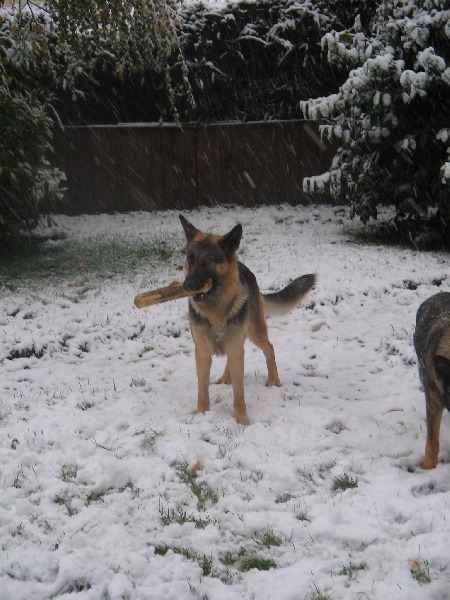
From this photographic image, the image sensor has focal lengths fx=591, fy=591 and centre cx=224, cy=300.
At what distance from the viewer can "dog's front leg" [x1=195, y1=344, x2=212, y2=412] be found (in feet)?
15.6

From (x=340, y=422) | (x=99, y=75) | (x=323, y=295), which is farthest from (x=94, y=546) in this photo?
(x=99, y=75)

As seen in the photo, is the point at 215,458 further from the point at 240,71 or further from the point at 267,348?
the point at 240,71

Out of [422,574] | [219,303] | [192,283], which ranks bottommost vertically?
[422,574]

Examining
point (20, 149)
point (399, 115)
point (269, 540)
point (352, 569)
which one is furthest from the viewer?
point (399, 115)

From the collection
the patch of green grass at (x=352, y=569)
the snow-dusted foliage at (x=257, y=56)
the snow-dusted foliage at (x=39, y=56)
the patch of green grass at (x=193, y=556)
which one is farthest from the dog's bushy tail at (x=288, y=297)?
the snow-dusted foliage at (x=257, y=56)

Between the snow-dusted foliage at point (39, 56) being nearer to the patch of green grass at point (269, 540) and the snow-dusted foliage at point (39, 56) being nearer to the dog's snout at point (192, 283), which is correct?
the dog's snout at point (192, 283)

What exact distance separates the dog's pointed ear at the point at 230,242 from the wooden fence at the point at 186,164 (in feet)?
31.3

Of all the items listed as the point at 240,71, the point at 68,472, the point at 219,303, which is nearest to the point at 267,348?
the point at 219,303

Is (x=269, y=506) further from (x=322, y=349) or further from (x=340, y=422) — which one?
(x=322, y=349)

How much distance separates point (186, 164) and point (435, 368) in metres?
10.9

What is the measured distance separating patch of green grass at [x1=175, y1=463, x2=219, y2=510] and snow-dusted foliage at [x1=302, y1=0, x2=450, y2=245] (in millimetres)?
6439

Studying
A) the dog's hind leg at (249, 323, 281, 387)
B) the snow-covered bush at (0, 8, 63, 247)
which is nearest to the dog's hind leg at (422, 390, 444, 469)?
the dog's hind leg at (249, 323, 281, 387)

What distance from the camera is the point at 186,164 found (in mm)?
13680

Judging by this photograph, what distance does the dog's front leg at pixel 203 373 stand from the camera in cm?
474
